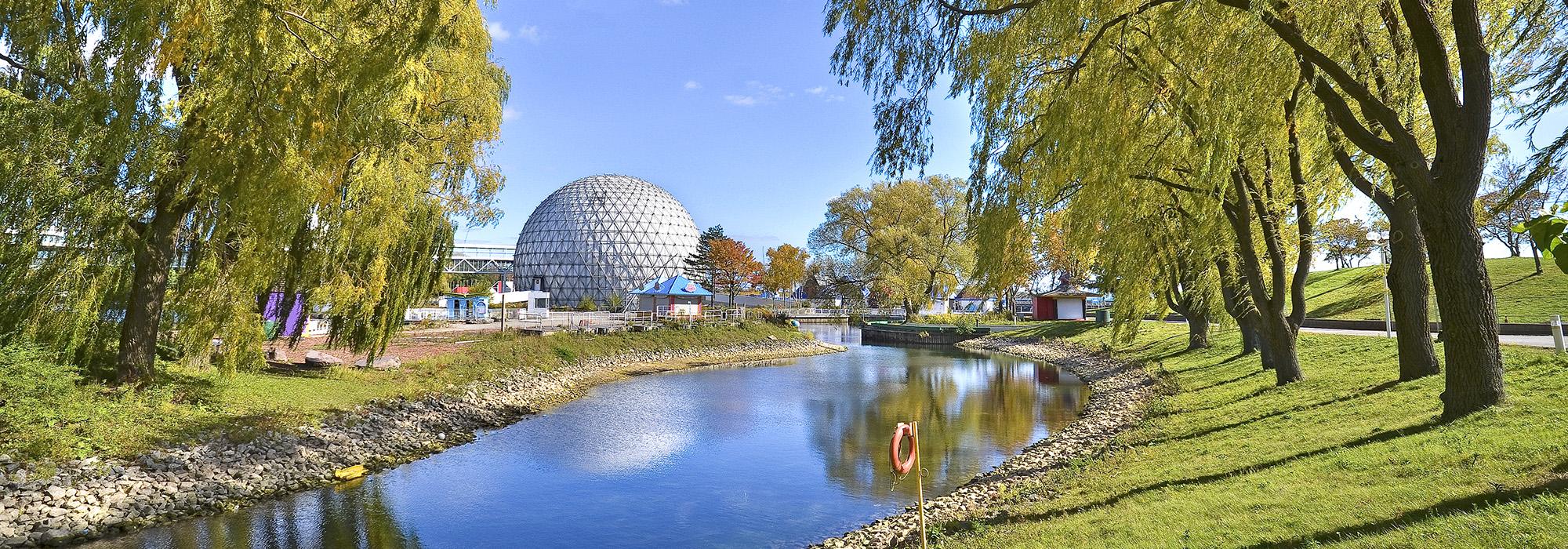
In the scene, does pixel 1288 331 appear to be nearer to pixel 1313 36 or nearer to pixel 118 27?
pixel 1313 36

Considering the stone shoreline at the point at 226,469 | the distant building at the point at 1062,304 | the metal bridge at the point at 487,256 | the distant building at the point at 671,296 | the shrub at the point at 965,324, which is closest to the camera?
the stone shoreline at the point at 226,469

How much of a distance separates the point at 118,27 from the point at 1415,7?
13.7m

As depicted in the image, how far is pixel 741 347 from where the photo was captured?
118ft

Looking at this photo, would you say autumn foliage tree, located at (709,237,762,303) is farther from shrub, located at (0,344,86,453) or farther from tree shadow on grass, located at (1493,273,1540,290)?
shrub, located at (0,344,86,453)

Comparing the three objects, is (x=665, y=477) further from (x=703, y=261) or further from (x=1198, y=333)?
(x=703, y=261)

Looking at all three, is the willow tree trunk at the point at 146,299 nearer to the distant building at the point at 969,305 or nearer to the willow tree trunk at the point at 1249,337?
the willow tree trunk at the point at 1249,337

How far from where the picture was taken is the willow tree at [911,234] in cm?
4988

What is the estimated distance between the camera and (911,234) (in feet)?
164

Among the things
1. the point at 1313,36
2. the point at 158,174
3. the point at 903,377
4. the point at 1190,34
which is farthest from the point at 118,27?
the point at 903,377

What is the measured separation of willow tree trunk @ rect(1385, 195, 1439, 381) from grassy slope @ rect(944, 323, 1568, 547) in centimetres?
46

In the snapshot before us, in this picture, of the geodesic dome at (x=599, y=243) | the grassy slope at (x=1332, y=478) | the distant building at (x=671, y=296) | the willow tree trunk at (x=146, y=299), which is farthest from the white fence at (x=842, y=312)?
the grassy slope at (x=1332, y=478)

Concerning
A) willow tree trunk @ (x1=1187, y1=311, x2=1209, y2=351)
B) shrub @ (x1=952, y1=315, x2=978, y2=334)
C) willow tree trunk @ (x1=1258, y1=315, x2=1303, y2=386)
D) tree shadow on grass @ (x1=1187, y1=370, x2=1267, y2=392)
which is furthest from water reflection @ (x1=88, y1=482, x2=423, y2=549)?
shrub @ (x1=952, y1=315, x2=978, y2=334)

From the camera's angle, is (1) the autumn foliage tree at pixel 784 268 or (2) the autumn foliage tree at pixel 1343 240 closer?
(2) the autumn foliage tree at pixel 1343 240

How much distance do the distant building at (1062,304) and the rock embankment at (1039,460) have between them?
74.9 ft
